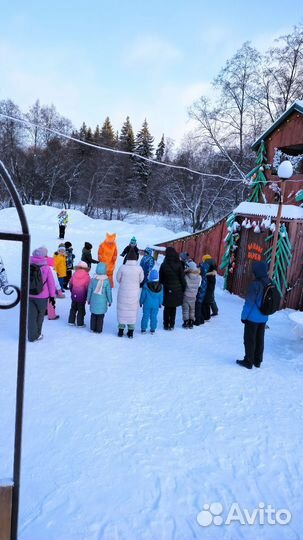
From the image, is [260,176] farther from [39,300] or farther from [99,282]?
[39,300]

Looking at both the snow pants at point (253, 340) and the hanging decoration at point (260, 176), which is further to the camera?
the hanging decoration at point (260, 176)

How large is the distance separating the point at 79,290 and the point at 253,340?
3.25m

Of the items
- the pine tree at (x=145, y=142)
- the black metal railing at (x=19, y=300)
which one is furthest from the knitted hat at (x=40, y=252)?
the pine tree at (x=145, y=142)

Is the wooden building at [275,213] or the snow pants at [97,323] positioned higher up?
the wooden building at [275,213]

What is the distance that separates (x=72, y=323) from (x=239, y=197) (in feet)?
77.1

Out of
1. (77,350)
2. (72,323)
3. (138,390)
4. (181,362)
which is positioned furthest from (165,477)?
(72,323)

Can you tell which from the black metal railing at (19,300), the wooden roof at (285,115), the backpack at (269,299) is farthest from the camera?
the wooden roof at (285,115)

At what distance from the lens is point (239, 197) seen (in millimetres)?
27906

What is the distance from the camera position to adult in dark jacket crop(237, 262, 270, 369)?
5.36m

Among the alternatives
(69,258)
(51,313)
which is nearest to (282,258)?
(69,258)

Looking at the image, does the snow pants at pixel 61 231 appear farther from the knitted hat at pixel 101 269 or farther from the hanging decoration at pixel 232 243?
the knitted hat at pixel 101 269

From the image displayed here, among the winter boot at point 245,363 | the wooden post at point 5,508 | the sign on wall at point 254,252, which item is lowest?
the winter boot at point 245,363

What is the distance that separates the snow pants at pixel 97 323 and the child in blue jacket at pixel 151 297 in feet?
2.62

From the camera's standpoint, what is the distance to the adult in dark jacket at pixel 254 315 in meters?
5.36
